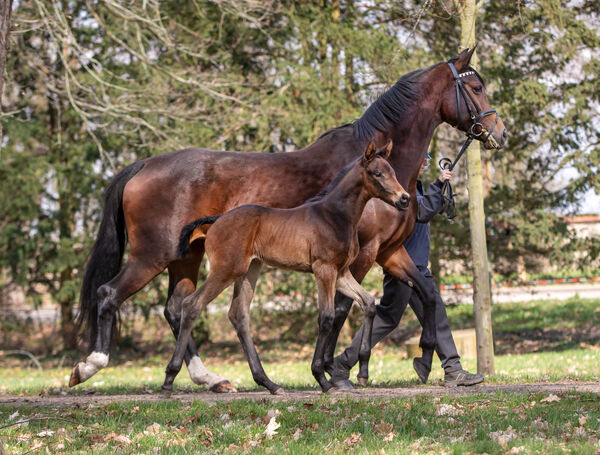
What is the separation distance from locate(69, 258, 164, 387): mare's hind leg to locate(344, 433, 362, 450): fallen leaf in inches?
120

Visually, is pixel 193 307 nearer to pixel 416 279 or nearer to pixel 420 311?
pixel 416 279

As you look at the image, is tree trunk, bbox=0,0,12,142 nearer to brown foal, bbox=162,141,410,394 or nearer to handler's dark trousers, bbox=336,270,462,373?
brown foal, bbox=162,141,410,394

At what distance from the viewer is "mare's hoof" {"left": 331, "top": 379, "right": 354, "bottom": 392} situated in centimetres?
678

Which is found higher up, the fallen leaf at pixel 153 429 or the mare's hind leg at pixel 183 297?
the mare's hind leg at pixel 183 297

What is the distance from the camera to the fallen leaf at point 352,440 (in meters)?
4.81

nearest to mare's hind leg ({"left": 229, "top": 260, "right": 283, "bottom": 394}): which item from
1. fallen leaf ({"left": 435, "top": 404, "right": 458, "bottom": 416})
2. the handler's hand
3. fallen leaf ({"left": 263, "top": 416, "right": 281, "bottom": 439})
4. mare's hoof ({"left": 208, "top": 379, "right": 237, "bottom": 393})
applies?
mare's hoof ({"left": 208, "top": 379, "right": 237, "bottom": 393})

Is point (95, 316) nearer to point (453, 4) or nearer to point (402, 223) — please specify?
point (402, 223)

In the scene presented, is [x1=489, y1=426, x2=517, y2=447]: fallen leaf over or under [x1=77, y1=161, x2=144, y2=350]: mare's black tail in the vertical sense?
under

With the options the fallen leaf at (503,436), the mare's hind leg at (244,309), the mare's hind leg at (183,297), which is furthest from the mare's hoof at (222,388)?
the fallen leaf at (503,436)

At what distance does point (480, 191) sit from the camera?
8.98 metres

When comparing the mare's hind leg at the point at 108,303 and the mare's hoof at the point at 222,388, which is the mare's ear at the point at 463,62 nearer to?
the mare's hind leg at the point at 108,303

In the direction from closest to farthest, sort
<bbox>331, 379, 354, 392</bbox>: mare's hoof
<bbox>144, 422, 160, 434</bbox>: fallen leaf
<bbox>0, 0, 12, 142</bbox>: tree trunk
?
<bbox>0, 0, 12, 142</bbox>: tree trunk < <bbox>144, 422, 160, 434</bbox>: fallen leaf < <bbox>331, 379, 354, 392</bbox>: mare's hoof

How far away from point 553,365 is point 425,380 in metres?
4.70

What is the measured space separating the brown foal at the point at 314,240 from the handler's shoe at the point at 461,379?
3.72 feet
